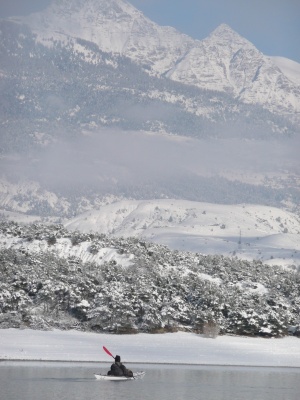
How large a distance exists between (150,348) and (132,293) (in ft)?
57.8

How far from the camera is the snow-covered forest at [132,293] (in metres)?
132

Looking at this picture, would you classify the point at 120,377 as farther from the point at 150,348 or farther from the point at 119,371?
the point at 150,348

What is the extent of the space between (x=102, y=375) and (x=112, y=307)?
4018 centimetres

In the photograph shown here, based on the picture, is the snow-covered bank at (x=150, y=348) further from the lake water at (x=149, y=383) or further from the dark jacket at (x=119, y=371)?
the dark jacket at (x=119, y=371)

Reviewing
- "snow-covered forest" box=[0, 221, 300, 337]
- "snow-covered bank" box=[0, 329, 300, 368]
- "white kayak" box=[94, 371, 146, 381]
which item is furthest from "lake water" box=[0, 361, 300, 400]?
"snow-covered forest" box=[0, 221, 300, 337]

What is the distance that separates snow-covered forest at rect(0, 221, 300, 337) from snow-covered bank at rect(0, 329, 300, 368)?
12.9 feet

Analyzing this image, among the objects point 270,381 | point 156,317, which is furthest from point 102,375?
point 156,317

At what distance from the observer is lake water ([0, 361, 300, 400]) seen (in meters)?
81.2

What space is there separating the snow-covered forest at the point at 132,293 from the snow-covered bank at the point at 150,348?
3.93m

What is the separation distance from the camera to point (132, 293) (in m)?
136

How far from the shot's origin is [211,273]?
161625 mm

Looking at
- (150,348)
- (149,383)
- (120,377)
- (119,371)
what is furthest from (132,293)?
(149,383)

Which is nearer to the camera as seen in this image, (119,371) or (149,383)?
(149,383)

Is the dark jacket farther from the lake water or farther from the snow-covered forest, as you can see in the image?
the snow-covered forest
